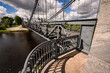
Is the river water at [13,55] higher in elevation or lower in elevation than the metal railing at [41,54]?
lower

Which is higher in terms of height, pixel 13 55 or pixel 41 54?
pixel 41 54

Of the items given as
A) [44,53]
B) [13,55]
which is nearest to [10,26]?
[13,55]

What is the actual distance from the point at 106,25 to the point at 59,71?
2.42m

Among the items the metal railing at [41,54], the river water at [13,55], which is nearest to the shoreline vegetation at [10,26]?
the river water at [13,55]

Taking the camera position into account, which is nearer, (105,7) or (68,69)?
(105,7)

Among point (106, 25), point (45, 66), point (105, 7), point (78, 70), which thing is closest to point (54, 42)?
point (45, 66)

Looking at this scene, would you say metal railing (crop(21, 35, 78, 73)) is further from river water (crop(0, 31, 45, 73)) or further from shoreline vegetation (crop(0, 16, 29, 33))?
shoreline vegetation (crop(0, 16, 29, 33))

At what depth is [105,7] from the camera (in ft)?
5.40

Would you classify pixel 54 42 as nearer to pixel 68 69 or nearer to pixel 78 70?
pixel 68 69

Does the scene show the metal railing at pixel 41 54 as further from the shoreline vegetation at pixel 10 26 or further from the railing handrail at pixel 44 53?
the shoreline vegetation at pixel 10 26

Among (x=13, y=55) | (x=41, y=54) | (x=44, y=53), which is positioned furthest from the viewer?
(x=13, y=55)

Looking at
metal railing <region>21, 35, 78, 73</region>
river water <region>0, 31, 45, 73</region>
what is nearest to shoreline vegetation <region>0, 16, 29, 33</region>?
river water <region>0, 31, 45, 73</region>

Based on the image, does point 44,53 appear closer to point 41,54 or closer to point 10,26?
point 41,54

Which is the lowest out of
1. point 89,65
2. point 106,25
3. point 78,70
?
point 78,70
